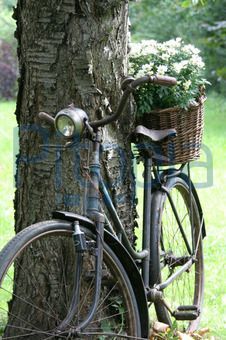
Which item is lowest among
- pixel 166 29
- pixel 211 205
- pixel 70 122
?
pixel 211 205

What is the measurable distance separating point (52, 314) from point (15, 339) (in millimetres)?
207

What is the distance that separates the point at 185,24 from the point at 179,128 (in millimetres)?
13109

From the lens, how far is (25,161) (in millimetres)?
3699

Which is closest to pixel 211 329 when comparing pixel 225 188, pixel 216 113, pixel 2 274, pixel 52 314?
pixel 52 314

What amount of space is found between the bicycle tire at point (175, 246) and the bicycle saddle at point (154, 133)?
33 centimetres

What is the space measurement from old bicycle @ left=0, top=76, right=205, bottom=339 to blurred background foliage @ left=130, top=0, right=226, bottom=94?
11.2 metres

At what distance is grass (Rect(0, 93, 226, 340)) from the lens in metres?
4.96

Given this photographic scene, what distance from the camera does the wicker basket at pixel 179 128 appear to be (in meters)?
3.83

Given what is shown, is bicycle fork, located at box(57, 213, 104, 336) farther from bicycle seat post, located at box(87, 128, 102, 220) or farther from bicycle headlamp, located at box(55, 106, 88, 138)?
bicycle headlamp, located at box(55, 106, 88, 138)

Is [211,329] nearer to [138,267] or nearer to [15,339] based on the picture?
[138,267]

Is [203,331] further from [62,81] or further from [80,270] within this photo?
[62,81]

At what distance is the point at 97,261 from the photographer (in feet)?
10.5

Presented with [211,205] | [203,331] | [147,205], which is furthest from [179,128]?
[211,205]

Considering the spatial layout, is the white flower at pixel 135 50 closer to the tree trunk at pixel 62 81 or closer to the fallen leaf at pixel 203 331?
the tree trunk at pixel 62 81
